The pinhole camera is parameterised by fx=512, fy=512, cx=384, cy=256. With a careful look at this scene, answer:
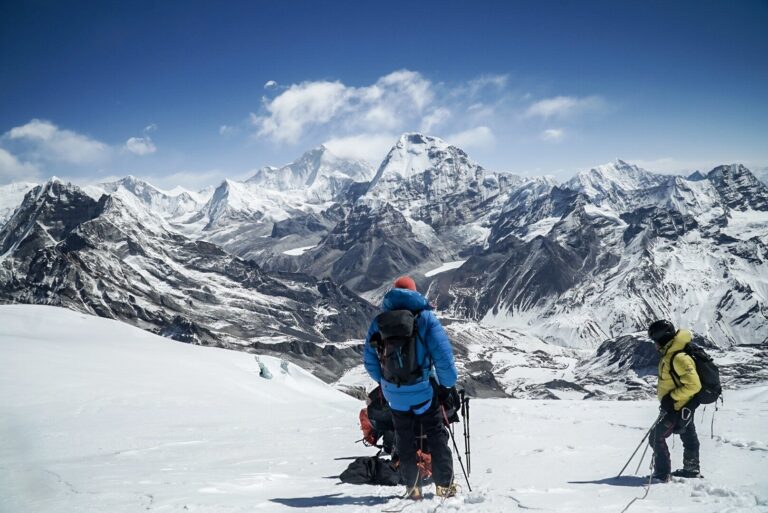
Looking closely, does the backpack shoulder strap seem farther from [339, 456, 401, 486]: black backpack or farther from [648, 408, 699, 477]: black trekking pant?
[339, 456, 401, 486]: black backpack

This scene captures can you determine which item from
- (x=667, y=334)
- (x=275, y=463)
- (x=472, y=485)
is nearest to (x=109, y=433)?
(x=275, y=463)

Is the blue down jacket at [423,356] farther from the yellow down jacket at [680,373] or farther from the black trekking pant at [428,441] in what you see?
the yellow down jacket at [680,373]

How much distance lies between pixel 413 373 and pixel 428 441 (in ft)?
5.00

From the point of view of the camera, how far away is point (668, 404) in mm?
11375

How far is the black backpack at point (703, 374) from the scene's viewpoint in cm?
1097

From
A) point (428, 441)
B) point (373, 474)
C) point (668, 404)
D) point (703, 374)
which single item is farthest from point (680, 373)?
point (373, 474)

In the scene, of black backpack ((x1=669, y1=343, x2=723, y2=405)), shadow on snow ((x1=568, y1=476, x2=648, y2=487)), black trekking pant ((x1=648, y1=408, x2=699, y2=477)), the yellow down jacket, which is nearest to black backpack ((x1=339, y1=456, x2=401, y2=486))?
shadow on snow ((x1=568, y1=476, x2=648, y2=487))

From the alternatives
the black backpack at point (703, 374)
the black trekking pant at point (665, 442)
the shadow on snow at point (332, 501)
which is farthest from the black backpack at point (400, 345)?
the black backpack at point (703, 374)

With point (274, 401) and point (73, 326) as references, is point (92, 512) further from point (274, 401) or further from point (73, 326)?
point (73, 326)

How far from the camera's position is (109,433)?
15.6 m

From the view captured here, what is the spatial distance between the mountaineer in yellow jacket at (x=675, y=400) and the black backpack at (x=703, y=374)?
0.09 feet

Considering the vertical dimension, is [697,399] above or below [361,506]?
above

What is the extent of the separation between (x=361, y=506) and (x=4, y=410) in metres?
14.1

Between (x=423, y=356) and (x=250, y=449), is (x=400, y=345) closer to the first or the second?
(x=423, y=356)
